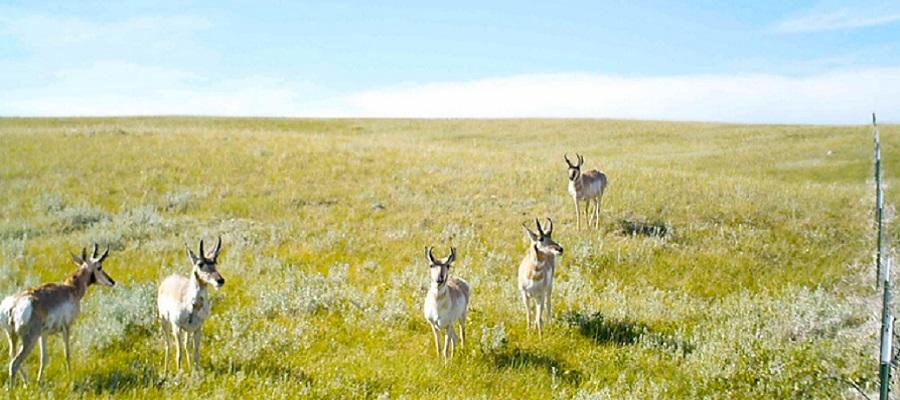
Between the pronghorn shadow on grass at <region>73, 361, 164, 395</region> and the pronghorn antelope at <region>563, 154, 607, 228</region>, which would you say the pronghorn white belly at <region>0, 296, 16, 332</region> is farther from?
the pronghorn antelope at <region>563, 154, 607, 228</region>

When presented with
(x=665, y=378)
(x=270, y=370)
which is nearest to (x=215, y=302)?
(x=270, y=370)

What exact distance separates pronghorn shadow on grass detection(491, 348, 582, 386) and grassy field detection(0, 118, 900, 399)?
0.04 meters

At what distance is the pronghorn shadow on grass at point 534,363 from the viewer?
9344mm

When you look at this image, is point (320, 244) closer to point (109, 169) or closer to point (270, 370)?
point (270, 370)

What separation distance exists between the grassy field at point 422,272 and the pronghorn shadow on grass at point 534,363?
38 millimetres

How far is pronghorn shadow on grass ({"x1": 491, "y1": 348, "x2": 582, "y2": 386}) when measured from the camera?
368 inches

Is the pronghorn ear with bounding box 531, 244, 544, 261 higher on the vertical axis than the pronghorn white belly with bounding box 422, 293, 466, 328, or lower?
higher

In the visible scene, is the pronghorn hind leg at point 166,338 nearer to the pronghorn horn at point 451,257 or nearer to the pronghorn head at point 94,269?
the pronghorn head at point 94,269

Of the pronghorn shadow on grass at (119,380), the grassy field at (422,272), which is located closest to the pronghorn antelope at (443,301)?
the grassy field at (422,272)

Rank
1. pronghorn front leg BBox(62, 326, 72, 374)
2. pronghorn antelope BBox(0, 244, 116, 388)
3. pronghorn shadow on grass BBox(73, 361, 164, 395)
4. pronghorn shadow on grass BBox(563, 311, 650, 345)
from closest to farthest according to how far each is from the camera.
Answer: pronghorn antelope BBox(0, 244, 116, 388), pronghorn shadow on grass BBox(73, 361, 164, 395), pronghorn front leg BBox(62, 326, 72, 374), pronghorn shadow on grass BBox(563, 311, 650, 345)

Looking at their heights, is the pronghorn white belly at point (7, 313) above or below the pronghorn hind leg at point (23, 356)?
above

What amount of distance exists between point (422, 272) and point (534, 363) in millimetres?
4827

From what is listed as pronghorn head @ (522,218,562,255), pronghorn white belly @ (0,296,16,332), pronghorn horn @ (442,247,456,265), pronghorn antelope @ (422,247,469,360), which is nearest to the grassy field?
pronghorn antelope @ (422,247,469,360)

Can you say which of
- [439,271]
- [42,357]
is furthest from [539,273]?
[42,357]
